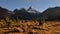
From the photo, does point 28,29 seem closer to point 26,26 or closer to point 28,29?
point 28,29

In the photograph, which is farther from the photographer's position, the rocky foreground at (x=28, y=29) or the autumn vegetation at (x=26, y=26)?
the autumn vegetation at (x=26, y=26)

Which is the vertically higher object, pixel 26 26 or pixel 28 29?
pixel 26 26

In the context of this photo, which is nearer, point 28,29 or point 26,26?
point 28,29

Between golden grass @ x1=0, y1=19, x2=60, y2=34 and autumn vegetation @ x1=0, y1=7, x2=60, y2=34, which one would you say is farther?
autumn vegetation @ x1=0, y1=7, x2=60, y2=34

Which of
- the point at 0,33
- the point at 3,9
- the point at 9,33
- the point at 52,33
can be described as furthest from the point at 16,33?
the point at 3,9

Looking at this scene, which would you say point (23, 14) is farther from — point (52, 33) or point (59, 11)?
point (52, 33)

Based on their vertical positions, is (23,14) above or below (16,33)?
above

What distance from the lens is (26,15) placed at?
5516 centimetres

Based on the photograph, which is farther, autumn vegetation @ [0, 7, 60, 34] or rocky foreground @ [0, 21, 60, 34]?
autumn vegetation @ [0, 7, 60, 34]

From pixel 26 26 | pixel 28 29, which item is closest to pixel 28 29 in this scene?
pixel 28 29

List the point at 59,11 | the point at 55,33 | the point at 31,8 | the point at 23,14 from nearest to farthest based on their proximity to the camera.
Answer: the point at 55,33, the point at 59,11, the point at 23,14, the point at 31,8

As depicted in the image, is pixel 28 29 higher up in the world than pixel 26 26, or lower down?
lower down

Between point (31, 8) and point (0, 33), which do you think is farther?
point (31, 8)

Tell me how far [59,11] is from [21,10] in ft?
49.2
